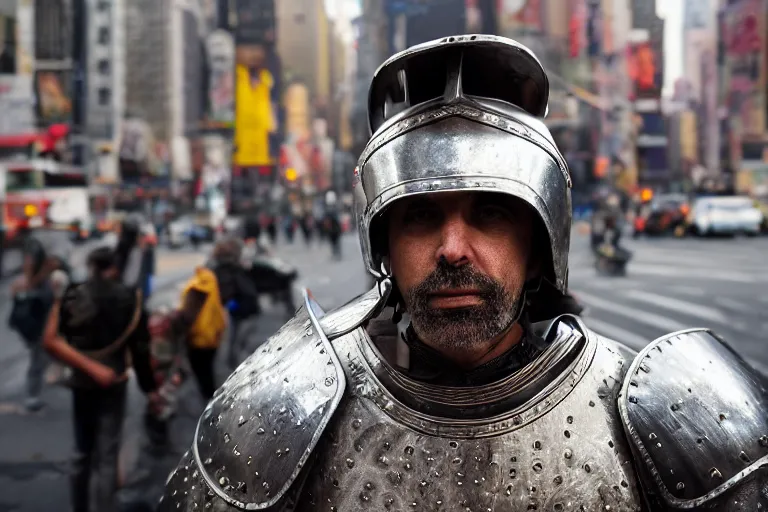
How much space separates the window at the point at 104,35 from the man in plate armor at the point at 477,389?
8.16 metres

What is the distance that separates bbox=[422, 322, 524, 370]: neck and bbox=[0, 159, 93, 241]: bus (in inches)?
282

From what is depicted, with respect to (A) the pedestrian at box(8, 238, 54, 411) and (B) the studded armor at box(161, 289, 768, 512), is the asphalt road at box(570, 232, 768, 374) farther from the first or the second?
(B) the studded armor at box(161, 289, 768, 512)

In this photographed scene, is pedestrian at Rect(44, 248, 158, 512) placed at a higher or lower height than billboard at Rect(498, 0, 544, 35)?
lower

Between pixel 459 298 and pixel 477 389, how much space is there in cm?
21

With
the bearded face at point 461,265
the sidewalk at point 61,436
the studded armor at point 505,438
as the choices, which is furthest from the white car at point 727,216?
the bearded face at point 461,265

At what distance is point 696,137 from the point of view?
9391mm

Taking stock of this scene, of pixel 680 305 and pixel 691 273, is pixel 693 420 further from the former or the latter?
pixel 691 273

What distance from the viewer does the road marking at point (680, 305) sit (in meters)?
8.52

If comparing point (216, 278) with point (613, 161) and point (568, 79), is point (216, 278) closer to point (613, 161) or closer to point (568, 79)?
point (568, 79)

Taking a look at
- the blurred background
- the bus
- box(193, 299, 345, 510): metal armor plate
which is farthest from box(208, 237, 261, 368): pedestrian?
box(193, 299, 345, 510): metal armor plate

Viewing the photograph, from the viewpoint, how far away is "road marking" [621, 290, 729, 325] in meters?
8.52

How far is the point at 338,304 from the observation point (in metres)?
6.37

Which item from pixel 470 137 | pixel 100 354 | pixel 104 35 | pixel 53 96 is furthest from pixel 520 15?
pixel 470 137

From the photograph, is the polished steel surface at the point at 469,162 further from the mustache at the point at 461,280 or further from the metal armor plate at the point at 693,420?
the metal armor plate at the point at 693,420
